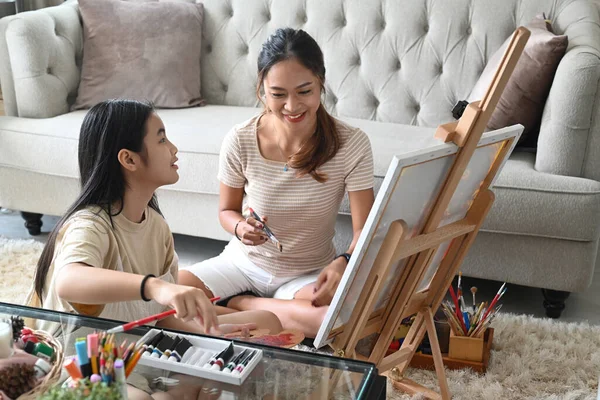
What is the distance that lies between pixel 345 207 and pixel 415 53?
78 cm

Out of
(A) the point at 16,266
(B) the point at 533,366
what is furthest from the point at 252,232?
(A) the point at 16,266

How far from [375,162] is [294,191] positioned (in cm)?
48

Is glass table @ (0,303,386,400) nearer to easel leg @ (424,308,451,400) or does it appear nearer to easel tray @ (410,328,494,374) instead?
easel leg @ (424,308,451,400)

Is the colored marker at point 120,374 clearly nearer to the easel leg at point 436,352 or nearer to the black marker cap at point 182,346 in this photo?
the black marker cap at point 182,346

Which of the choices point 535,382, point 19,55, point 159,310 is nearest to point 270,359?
point 159,310

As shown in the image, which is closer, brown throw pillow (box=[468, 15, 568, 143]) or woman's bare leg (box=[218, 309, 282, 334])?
woman's bare leg (box=[218, 309, 282, 334])

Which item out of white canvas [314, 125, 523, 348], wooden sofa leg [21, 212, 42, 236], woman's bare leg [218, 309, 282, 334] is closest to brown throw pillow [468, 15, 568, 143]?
white canvas [314, 125, 523, 348]

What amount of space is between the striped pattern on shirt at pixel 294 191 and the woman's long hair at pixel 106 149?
0.45 m

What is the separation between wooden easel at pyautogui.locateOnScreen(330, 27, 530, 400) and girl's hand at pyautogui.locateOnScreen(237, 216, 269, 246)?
382 millimetres

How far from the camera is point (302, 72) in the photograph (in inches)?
77.3

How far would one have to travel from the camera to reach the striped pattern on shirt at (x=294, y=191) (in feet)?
6.84

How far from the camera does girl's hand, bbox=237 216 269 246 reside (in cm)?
199

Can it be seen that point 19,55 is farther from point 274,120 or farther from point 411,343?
point 411,343

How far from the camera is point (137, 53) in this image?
3133mm
